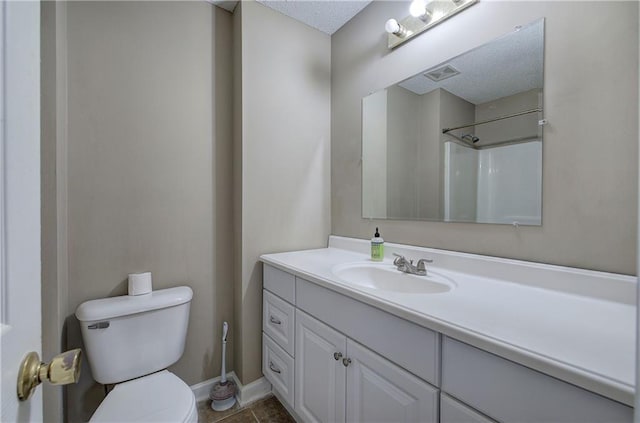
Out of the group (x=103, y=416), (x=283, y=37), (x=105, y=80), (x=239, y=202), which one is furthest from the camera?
(x=283, y=37)

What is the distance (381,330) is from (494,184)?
0.79 metres

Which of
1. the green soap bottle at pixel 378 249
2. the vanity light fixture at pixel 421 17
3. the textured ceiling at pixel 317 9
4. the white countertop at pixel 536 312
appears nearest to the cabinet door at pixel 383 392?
the white countertop at pixel 536 312

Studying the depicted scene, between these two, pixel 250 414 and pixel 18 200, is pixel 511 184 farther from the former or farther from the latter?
pixel 250 414

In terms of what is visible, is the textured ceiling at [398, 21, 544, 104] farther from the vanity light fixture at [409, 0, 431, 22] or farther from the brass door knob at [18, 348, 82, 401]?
the brass door knob at [18, 348, 82, 401]

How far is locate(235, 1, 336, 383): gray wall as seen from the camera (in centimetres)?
164

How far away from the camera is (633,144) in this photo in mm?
832

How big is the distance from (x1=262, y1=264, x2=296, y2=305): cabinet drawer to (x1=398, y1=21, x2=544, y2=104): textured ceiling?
4.01 feet

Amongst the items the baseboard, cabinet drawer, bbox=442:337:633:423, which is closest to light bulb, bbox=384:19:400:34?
cabinet drawer, bbox=442:337:633:423

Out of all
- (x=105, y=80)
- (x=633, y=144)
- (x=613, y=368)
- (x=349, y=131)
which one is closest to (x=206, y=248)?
(x=105, y=80)

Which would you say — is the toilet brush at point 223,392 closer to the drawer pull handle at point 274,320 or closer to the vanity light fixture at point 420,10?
the drawer pull handle at point 274,320

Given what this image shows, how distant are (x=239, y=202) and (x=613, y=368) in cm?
157

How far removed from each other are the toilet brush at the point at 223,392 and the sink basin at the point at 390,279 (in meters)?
0.83

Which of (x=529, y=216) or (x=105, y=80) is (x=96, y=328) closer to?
(x=105, y=80)

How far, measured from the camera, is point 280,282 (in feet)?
4.89
